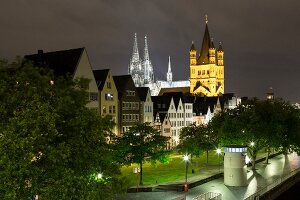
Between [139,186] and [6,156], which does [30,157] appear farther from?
[139,186]

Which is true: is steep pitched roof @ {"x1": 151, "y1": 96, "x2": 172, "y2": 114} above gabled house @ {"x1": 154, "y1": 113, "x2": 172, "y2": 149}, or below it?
above

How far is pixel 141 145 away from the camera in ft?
193

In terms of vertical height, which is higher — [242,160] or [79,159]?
[79,159]

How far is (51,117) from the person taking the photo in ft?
86.7

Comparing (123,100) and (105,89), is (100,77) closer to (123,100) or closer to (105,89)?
(105,89)

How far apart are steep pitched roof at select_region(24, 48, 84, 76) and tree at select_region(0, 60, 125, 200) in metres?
38.2

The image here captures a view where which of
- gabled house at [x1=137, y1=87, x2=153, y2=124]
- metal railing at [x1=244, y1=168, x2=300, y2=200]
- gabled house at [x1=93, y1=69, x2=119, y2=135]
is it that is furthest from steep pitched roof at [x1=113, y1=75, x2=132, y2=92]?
metal railing at [x1=244, y1=168, x2=300, y2=200]

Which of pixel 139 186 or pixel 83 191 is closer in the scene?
pixel 83 191

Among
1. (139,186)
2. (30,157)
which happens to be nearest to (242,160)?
(139,186)

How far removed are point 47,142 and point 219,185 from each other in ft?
111

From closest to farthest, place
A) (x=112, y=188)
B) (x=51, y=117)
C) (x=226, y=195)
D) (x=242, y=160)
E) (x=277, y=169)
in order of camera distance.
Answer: (x=51, y=117) → (x=112, y=188) → (x=226, y=195) → (x=242, y=160) → (x=277, y=169)

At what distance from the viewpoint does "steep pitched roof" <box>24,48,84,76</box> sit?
6981 cm

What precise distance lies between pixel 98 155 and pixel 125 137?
29337 mm

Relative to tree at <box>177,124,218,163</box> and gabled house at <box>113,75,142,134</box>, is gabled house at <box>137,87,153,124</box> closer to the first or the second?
gabled house at <box>113,75,142,134</box>
